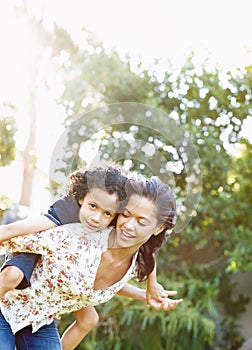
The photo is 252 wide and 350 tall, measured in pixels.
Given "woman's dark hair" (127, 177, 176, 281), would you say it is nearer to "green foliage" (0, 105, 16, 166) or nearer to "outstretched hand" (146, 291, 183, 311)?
"outstretched hand" (146, 291, 183, 311)

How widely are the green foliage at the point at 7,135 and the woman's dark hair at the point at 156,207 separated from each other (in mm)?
3644

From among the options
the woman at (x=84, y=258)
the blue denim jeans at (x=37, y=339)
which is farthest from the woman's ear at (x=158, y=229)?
the blue denim jeans at (x=37, y=339)

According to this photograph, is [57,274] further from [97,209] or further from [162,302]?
[162,302]

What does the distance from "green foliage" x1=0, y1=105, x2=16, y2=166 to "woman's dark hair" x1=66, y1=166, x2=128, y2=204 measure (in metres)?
3.72

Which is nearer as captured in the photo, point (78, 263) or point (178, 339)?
point (78, 263)

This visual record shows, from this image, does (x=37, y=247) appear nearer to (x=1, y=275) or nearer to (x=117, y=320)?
(x=1, y=275)

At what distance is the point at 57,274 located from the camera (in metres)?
2.36

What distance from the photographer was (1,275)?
2293 mm

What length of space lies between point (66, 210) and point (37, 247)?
0.53 ft

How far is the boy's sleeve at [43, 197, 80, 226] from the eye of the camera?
93.3 inches

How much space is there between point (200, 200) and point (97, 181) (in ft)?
10.8

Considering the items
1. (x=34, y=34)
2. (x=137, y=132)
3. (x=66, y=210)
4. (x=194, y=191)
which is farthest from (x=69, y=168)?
(x=34, y=34)

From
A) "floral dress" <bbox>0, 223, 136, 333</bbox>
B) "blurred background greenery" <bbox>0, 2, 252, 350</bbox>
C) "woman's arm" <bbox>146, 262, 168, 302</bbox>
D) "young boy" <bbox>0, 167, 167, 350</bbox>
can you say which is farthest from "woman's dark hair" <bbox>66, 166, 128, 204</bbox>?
"blurred background greenery" <bbox>0, 2, 252, 350</bbox>

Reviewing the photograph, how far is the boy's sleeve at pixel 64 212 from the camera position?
2369 mm
